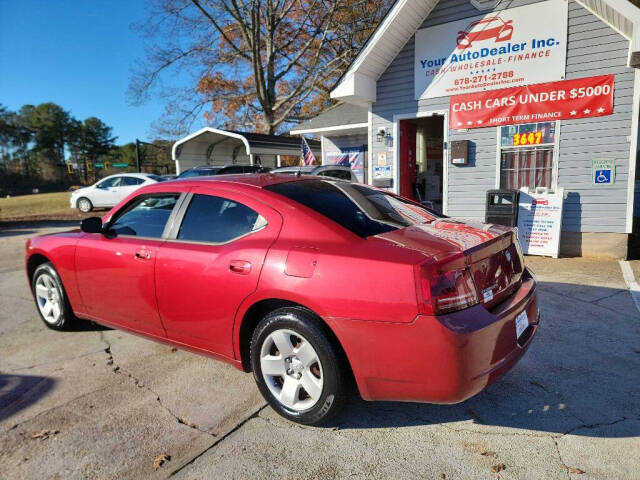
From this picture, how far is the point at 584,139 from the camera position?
24.4ft

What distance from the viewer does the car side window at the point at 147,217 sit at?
3.45m

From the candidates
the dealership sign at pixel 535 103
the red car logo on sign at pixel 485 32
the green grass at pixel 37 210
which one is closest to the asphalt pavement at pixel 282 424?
the dealership sign at pixel 535 103

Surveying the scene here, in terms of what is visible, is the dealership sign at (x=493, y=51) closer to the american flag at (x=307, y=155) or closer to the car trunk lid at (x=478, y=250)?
the american flag at (x=307, y=155)

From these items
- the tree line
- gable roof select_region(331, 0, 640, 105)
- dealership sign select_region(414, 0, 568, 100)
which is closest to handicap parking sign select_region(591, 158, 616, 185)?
dealership sign select_region(414, 0, 568, 100)

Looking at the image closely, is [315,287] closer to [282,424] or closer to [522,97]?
[282,424]

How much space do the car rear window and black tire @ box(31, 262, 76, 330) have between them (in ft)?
8.55

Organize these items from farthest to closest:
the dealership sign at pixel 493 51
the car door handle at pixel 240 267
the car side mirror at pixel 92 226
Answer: the dealership sign at pixel 493 51, the car side mirror at pixel 92 226, the car door handle at pixel 240 267

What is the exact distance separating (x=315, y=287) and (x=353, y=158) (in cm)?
1108

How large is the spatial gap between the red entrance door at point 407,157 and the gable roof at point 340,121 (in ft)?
5.08

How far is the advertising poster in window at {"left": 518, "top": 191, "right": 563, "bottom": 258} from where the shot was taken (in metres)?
7.46

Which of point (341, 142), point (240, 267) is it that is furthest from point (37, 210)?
point (240, 267)

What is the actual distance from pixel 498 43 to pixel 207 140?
1490cm

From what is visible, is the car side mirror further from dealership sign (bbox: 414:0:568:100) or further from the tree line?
the tree line

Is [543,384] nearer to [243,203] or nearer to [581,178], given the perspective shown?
[243,203]
